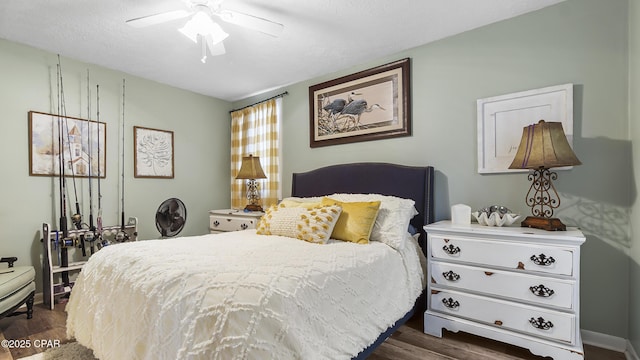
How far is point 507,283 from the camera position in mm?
1827

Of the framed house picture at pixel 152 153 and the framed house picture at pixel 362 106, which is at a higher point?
the framed house picture at pixel 362 106

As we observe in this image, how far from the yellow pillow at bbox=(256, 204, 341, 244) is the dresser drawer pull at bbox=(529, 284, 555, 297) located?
1.25 meters

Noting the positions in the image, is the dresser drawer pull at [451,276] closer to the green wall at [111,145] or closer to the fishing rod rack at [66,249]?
the fishing rod rack at [66,249]

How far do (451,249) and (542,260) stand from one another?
1.62ft

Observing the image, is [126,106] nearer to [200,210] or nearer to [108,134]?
[108,134]

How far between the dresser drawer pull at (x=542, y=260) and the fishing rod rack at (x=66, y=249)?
3400 millimetres

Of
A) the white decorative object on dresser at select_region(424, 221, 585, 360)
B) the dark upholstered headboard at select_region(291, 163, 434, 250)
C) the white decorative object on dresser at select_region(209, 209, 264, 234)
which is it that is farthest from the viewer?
the white decorative object on dresser at select_region(209, 209, 264, 234)

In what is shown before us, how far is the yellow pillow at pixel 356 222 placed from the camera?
211 centimetres

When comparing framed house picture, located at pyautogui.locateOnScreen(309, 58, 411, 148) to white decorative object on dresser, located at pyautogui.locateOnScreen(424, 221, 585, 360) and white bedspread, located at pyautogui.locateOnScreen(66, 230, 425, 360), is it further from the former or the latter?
white bedspread, located at pyautogui.locateOnScreen(66, 230, 425, 360)

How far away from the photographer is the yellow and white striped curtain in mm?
3797

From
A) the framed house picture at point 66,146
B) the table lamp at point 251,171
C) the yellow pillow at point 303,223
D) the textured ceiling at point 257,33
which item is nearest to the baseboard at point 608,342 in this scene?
the yellow pillow at point 303,223

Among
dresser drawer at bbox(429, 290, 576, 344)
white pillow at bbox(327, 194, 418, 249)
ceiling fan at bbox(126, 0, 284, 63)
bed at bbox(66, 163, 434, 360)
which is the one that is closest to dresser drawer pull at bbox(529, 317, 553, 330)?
dresser drawer at bbox(429, 290, 576, 344)

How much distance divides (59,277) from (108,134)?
1.47 metres

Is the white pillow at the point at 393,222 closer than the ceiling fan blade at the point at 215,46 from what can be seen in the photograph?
Yes
